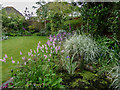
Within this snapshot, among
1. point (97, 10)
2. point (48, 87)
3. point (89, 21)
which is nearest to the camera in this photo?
point (48, 87)

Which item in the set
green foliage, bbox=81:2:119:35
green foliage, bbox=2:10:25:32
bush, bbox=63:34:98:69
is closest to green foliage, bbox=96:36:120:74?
bush, bbox=63:34:98:69

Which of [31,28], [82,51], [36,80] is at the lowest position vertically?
[36,80]

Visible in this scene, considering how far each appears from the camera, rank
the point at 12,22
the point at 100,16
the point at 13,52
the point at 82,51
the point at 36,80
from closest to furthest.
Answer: the point at 36,80 < the point at 82,51 < the point at 100,16 < the point at 13,52 < the point at 12,22

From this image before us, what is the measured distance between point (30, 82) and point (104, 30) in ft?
9.63

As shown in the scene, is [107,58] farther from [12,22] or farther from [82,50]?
[12,22]

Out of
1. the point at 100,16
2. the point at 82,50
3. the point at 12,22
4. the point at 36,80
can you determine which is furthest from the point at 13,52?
the point at 12,22

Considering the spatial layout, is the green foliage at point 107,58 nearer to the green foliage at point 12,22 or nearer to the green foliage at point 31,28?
the green foliage at point 31,28

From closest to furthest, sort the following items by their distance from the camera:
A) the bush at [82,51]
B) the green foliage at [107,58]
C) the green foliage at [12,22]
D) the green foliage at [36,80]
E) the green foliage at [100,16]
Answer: the green foliage at [36,80], the green foliage at [107,58], the bush at [82,51], the green foliage at [100,16], the green foliage at [12,22]

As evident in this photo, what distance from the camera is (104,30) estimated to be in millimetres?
3332

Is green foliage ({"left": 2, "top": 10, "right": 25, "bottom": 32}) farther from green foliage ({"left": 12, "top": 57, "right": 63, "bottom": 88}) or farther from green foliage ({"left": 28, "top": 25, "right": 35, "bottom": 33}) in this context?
green foliage ({"left": 12, "top": 57, "right": 63, "bottom": 88})

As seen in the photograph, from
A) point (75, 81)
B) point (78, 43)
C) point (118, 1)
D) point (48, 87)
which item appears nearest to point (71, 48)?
point (78, 43)

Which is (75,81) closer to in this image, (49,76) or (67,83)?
(67,83)

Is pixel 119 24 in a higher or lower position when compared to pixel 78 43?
higher

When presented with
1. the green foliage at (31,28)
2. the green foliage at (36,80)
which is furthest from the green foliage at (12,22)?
the green foliage at (36,80)
